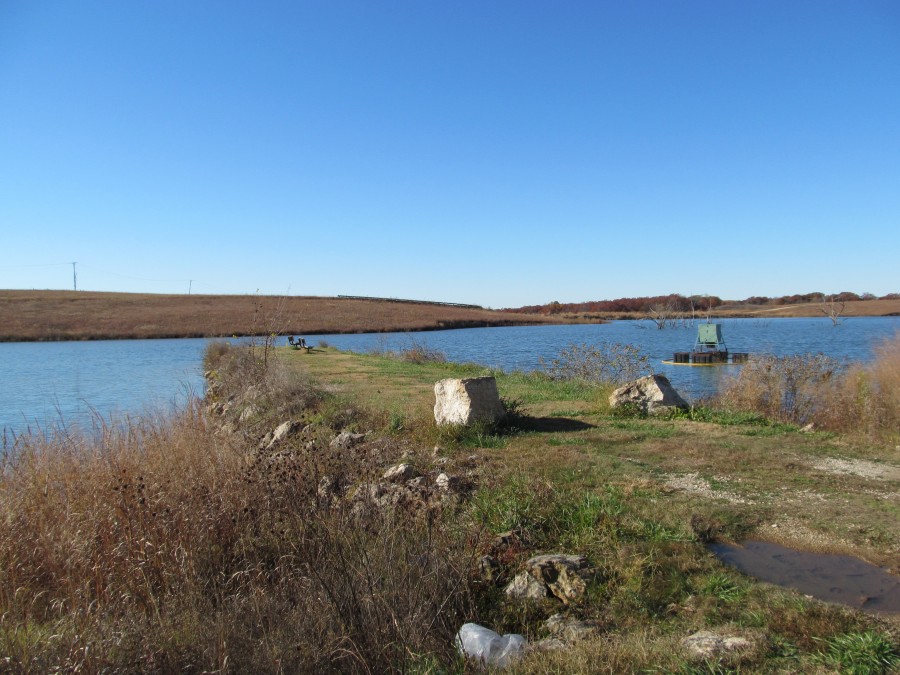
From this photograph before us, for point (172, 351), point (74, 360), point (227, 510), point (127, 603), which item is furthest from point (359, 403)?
point (172, 351)

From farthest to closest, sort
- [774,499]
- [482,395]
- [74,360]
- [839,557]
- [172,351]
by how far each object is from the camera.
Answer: [172,351], [74,360], [482,395], [774,499], [839,557]

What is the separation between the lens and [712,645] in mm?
3443

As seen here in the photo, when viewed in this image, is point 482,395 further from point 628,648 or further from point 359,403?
point 628,648

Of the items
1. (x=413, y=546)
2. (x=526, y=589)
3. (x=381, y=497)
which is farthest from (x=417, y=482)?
(x=526, y=589)

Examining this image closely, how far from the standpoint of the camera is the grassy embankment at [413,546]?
140 inches

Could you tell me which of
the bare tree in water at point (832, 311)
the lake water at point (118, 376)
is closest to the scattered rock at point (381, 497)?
the lake water at point (118, 376)

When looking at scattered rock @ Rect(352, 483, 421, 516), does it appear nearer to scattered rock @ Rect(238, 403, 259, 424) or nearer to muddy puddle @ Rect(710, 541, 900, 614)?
muddy puddle @ Rect(710, 541, 900, 614)

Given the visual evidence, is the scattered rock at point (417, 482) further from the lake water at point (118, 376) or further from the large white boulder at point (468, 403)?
the lake water at point (118, 376)

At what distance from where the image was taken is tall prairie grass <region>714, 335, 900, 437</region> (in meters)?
10.2

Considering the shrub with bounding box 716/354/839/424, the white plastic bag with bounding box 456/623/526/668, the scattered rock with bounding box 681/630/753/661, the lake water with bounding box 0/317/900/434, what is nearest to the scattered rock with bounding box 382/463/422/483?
the white plastic bag with bounding box 456/623/526/668

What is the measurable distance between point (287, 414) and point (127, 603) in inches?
279

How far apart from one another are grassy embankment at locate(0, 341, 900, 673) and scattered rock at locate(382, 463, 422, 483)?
0.19 meters

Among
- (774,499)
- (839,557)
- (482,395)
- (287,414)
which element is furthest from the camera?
(287,414)

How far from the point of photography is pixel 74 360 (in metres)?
32.8
